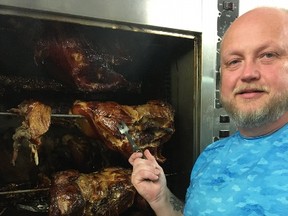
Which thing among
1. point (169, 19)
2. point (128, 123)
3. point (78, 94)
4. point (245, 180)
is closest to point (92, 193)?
point (128, 123)

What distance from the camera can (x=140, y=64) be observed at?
7.00 ft

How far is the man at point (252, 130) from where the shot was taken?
1.19 meters

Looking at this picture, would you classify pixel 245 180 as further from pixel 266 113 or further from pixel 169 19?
pixel 169 19

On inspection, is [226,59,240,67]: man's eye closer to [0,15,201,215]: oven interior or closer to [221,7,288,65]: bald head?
[221,7,288,65]: bald head

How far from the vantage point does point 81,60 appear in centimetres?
184

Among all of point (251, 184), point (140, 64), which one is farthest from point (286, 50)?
point (140, 64)

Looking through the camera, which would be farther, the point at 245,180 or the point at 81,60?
the point at 81,60

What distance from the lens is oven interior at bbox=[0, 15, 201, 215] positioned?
180 centimetres

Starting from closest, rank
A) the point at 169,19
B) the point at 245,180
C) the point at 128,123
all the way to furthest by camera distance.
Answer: the point at 245,180
the point at 169,19
the point at 128,123

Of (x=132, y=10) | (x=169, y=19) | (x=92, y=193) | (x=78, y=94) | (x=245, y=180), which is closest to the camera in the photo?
(x=245, y=180)

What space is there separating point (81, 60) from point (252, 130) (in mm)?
965

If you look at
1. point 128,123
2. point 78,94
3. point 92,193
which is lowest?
point 92,193

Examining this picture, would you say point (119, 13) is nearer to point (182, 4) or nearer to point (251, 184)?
point (182, 4)

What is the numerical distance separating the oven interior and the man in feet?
1.39
